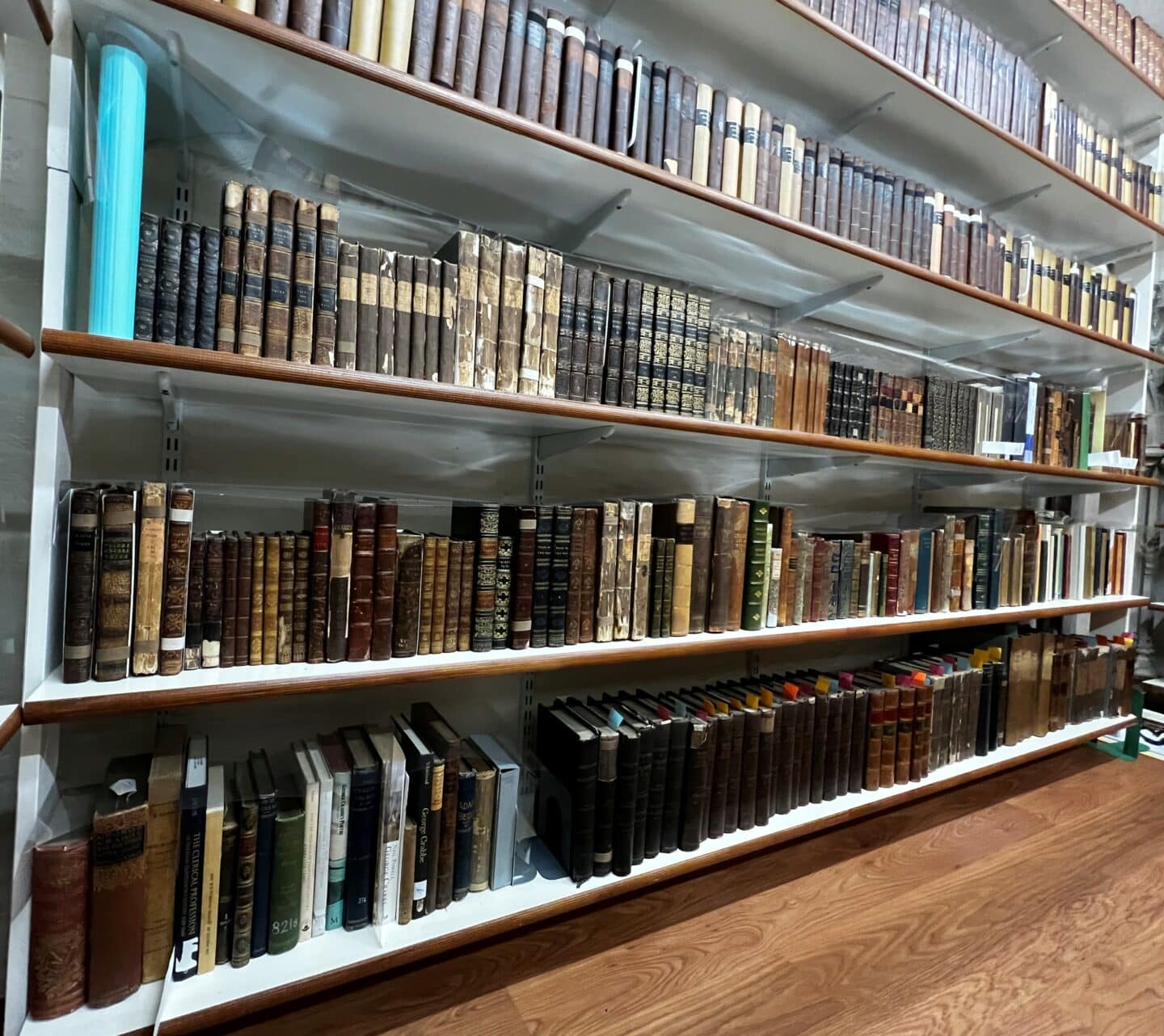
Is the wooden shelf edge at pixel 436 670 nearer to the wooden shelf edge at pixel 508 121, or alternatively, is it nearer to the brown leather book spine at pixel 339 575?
the brown leather book spine at pixel 339 575

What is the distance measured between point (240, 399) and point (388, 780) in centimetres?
68

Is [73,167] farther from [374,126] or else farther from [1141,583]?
[1141,583]

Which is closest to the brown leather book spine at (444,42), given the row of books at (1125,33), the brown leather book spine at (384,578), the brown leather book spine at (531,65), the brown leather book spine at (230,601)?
the brown leather book spine at (531,65)

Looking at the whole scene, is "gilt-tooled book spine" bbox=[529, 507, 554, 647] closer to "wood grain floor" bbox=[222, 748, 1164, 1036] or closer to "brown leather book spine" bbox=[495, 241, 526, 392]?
"brown leather book spine" bbox=[495, 241, 526, 392]

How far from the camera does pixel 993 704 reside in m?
1.65

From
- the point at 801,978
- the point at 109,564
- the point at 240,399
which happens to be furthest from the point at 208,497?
the point at 801,978

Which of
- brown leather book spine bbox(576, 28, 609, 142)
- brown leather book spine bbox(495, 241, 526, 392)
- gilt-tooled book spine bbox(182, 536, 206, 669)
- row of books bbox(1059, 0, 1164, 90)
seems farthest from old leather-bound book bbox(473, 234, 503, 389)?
row of books bbox(1059, 0, 1164, 90)

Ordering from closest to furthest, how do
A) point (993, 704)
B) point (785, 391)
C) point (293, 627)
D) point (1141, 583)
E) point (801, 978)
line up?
point (293, 627) < point (801, 978) < point (785, 391) < point (993, 704) < point (1141, 583)

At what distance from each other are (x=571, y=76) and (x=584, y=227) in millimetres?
259

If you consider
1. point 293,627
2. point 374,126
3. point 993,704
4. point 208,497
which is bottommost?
point 993,704

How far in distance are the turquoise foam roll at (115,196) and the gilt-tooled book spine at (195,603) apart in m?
0.28

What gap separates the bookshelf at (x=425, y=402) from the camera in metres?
0.73

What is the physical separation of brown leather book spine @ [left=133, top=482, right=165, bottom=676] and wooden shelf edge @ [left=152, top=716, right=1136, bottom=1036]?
439mm

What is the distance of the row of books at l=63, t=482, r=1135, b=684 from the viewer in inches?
30.2
